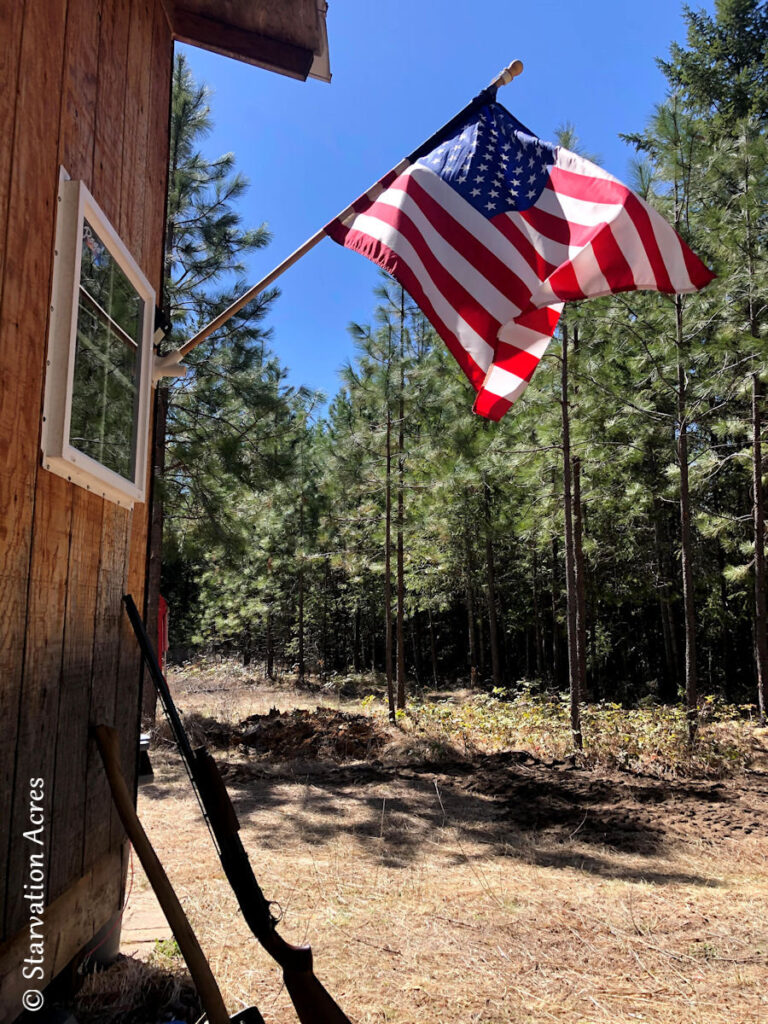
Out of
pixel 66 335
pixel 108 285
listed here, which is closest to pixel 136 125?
pixel 108 285

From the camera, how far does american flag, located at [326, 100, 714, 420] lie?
11.8 ft

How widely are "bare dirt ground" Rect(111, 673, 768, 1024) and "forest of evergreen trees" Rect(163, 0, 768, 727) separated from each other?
2843 millimetres

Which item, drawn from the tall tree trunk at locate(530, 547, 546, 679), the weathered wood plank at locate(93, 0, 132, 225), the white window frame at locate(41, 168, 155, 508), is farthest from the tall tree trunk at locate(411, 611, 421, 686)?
the white window frame at locate(41, 168, 155, 508)

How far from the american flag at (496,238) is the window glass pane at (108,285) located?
4.19 feet

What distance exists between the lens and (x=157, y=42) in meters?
3.35

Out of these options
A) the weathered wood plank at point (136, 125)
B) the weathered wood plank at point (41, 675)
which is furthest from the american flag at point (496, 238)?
the weathered wood plank at point (41, 675)

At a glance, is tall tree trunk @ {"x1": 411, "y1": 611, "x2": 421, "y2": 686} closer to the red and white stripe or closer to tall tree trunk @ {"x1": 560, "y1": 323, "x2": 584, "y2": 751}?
tall tree trunk @ {"x1": 560, "y1": 323, "x2": 584, "y2": 751}

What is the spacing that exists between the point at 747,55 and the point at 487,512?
45.8 feet

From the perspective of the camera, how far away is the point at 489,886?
179 inches

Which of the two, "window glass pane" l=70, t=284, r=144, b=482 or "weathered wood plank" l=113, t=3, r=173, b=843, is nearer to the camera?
"window glass pane" l=70, t=284, r=144, b=482

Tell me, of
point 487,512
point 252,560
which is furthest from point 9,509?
point 252,560

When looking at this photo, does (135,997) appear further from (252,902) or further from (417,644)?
(417,644)

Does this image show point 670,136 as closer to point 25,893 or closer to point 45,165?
point 45,165

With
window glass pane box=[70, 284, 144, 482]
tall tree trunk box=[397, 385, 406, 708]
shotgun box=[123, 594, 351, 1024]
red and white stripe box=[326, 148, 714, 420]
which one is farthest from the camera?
tall tree trunk box=[397, 385, 406, 708]
